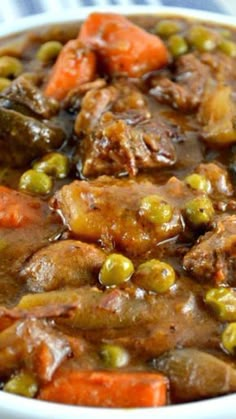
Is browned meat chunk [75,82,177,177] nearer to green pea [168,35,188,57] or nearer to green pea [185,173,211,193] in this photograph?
green pea [185,173,211,193]

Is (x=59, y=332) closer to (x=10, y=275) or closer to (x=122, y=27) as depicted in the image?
(x=10, y=275)

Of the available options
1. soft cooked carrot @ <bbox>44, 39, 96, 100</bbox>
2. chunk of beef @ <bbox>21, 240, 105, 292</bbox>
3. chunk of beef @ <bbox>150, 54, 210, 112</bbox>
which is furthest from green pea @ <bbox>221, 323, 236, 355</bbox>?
soft cooked carrot @ <bbox>44, 39, 96, 100</bbox>

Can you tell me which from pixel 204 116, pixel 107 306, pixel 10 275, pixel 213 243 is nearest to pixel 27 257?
pixel 10 275

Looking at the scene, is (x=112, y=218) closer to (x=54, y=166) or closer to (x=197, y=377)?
(x=54, y=166)

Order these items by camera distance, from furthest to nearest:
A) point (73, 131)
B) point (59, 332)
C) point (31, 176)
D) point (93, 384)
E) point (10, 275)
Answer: point (73, 131), point (31, 176), point (10, 275), point (59, 332), point (93, 384)

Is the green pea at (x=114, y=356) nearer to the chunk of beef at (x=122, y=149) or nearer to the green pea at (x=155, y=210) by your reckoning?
the green pea at (x=155, y=210)

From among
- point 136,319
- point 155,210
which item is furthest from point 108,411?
point 155,210

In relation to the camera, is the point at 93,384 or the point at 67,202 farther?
the point at 67,202

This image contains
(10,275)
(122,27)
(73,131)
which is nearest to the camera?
(10,275)
